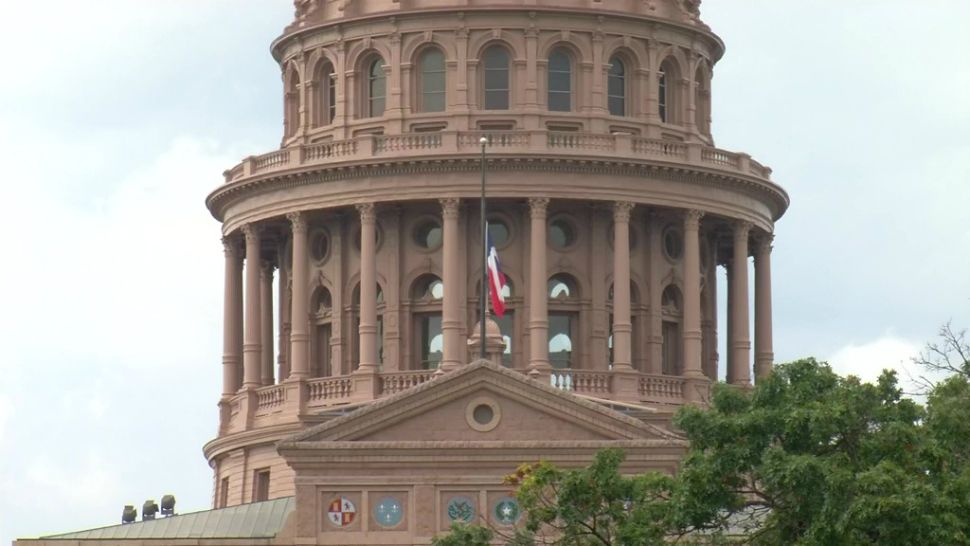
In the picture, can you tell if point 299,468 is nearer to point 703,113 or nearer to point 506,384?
point 506,384

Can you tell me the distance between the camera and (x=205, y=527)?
113 meters

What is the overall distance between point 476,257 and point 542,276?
283 cm

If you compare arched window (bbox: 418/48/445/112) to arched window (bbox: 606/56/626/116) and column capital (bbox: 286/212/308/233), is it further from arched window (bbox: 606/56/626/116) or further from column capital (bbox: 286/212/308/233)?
arched window (bbox: 606/56/626/116)

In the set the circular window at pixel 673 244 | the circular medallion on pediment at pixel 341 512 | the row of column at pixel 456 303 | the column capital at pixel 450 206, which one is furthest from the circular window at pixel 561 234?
the circular medallion on pediment at pixel 341 512

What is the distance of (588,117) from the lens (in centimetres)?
13638

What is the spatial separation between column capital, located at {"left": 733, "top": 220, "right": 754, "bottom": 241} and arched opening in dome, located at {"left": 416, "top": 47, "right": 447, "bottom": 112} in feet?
34.8

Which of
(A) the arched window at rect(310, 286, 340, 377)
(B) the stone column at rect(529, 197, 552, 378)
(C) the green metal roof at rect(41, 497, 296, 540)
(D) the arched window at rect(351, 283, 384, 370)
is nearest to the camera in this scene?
(C) the green metal roof at rect(41, 497, 296, 540)

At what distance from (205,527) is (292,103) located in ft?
105

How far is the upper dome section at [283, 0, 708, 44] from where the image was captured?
447 feet

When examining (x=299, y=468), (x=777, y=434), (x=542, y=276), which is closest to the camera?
(x=777, y=434)

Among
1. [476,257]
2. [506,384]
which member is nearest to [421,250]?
[476,257]

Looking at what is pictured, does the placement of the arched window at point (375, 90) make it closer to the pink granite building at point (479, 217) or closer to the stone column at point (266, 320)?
the pink granite building at point (479, 217)

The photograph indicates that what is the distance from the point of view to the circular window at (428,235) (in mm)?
136500

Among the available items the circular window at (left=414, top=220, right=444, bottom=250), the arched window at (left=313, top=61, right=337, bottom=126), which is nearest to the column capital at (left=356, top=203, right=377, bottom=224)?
the circular window at (left=414, top=220, right=444, bottom=250)
